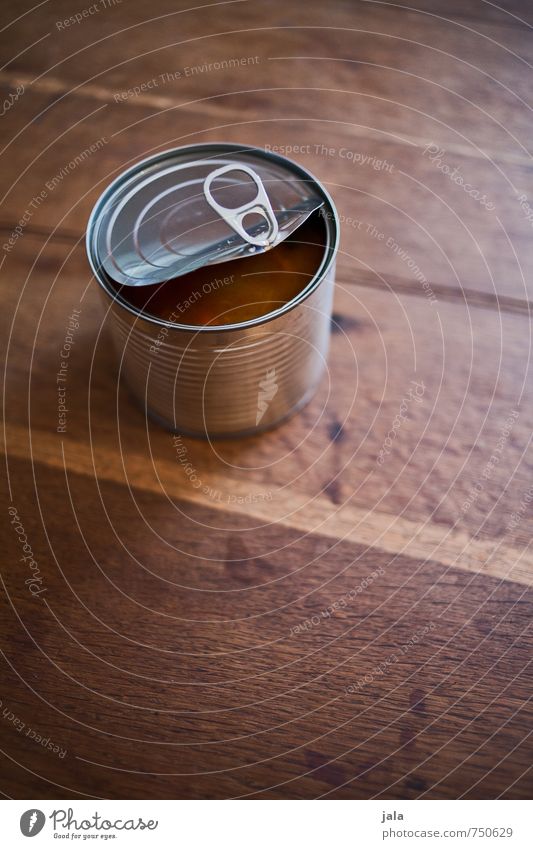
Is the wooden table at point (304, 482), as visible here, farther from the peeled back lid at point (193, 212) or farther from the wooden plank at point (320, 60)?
the peeled back lid at point (193, 212)

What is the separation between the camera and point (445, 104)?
2.34 ft

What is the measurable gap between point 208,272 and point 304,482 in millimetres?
151

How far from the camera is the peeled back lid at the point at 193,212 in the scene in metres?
0.47

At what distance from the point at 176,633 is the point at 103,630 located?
0.14 ft

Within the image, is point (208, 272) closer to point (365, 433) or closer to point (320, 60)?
point (365, 433)

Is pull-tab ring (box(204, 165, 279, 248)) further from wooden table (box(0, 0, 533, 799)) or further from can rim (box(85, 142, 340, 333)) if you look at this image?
wooden table (box(0, 0, 533, 799))

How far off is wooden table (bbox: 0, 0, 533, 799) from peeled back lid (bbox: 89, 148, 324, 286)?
0.39 feet

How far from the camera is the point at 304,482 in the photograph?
1.77 feet

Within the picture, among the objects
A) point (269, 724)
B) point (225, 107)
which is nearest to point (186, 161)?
point (225, 107)

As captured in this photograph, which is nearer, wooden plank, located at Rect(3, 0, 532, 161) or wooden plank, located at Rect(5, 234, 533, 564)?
wooden plank, located at Rect(5, 234, 533, 564)

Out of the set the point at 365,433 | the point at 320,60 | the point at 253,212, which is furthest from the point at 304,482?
the point at 320,60

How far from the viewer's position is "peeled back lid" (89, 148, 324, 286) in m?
0.47

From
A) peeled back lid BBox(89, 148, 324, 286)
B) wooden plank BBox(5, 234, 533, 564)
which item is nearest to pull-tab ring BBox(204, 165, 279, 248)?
peeled back lid BBox(89, 148, 324, 286)

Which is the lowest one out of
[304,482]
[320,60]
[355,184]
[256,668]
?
[256,668]
